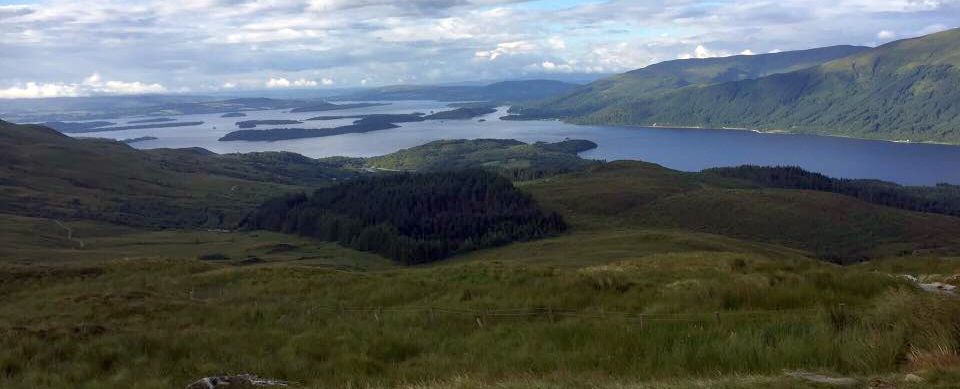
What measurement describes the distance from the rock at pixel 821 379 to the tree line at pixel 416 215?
81.1m

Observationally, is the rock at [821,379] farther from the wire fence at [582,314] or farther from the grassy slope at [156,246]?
the grassy slope at [156,246]

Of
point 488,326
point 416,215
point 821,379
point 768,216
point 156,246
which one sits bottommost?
point 156,246

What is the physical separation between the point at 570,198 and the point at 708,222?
28.8 metres

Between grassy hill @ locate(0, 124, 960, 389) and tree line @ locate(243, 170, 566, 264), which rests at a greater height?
grassy hill @ locate(0, 124, 960, 389)

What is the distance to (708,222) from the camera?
4124 inches

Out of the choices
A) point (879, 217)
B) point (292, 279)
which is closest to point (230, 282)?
point (292, 279)

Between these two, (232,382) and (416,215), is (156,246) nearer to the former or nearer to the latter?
(416,215)

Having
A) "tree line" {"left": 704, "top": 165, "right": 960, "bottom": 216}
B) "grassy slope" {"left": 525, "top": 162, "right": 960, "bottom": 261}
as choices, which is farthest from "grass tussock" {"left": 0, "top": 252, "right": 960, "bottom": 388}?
"tree line" {"left": 704, "top": 165, "right": 960, "bottom": 216}

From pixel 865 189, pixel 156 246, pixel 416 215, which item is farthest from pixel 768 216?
pixel 156 246

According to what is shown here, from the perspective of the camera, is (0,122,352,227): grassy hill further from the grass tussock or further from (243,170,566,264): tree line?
the grass tussock

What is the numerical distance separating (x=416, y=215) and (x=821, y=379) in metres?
106

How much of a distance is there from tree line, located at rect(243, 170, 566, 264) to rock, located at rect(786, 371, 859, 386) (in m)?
81.1

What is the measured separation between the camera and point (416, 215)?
113 m

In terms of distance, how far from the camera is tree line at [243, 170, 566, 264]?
95812 mm
